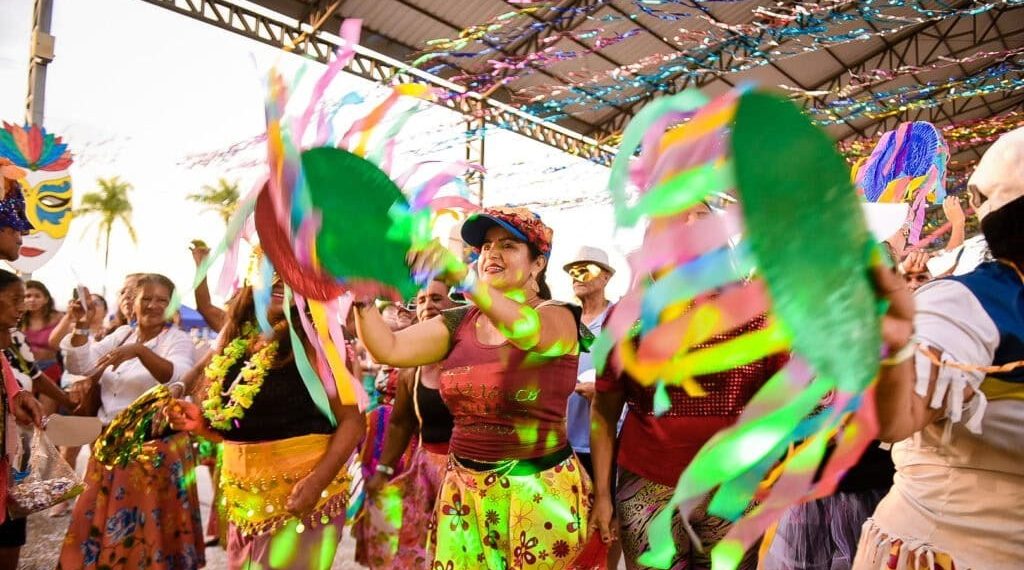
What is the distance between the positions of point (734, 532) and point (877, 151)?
2.47 metres

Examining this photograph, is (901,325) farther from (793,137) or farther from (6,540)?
(6,540)

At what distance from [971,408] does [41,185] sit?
514 centimetres

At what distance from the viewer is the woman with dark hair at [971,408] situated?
0.98 meters

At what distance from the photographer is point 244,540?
2008 millimetres

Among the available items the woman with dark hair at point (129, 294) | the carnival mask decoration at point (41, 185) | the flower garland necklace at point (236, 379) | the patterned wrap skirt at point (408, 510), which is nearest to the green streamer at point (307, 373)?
the flower garland necklace at point (236, 379)

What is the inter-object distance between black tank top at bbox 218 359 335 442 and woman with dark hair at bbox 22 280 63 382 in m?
3.20

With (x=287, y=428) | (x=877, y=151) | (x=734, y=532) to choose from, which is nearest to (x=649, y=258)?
(x=734, y=532)

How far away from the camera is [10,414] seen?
2.48 m

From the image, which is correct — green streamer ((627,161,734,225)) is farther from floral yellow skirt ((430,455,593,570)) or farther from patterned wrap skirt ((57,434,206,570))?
patterned wrap skirt ((57,434,206,570))

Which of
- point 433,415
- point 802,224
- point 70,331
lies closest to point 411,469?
point 433,415

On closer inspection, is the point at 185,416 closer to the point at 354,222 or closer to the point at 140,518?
the point at 140,518

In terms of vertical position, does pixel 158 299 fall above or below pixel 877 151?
below

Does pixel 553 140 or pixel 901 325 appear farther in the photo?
pixel 553 140

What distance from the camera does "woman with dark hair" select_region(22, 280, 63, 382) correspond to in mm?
4434
